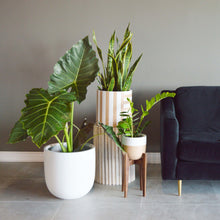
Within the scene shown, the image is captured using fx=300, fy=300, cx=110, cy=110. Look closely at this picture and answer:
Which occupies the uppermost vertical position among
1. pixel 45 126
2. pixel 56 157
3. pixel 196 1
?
pixel 196 1

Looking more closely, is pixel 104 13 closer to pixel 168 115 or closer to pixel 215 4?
pixel 215 4

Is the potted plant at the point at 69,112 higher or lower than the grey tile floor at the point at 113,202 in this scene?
higher

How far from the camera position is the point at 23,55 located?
10.2 feet

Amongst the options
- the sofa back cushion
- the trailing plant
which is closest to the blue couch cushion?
the sofa back cushion

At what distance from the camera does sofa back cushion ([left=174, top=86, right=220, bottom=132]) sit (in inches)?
108

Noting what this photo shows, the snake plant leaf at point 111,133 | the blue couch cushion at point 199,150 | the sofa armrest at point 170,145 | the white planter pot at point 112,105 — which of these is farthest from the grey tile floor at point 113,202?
the white planter pot at point 112,105

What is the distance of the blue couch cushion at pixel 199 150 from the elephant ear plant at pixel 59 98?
826 mm

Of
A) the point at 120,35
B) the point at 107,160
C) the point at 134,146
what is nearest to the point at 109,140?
the point at 107,160

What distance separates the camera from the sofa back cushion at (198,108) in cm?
274

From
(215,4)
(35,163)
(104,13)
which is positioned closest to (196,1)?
(215,4)

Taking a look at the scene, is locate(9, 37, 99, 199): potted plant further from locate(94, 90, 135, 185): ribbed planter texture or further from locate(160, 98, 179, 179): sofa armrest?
locate(160, 98, 179, 179): sofa armrest

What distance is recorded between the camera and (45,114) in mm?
1944

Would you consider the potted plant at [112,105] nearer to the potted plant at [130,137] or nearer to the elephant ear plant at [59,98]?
the potted plant at [130,137]

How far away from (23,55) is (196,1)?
1.84 meters
